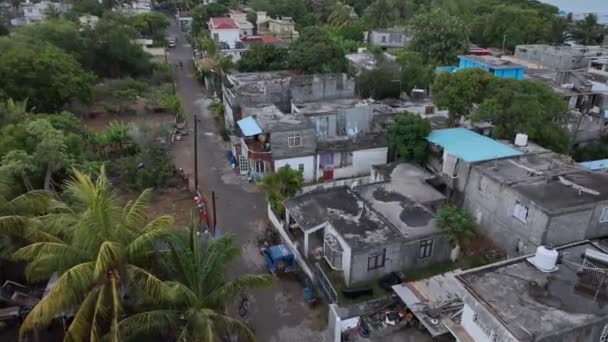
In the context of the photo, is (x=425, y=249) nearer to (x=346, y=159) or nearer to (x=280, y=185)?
(x=280, y=185)

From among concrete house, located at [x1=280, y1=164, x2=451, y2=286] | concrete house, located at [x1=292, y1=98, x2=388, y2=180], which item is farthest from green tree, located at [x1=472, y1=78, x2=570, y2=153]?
concrete house, located at [x1=280, y1=164, x2=451, y2=286]

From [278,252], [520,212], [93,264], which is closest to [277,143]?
[278,252]

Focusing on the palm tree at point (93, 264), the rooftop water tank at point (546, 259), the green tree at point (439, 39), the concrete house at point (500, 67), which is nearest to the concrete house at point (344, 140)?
the rooftop water tank at point (546, 259)

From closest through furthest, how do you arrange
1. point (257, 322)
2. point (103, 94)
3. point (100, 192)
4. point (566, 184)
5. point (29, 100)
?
point (100, 192) < point (257, 322) < point (566, 184) < point (29, 100) < point (103, 94)

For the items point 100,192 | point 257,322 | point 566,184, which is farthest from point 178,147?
point 566,184

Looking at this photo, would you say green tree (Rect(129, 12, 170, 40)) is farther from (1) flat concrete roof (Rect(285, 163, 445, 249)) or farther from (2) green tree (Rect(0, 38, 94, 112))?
(1) flat concrete roof (Rect(285, 163, 445, 249))

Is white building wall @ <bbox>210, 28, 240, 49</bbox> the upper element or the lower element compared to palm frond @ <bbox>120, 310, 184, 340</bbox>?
upper

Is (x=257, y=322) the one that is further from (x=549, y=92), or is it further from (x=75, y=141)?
(x=549, y=92)

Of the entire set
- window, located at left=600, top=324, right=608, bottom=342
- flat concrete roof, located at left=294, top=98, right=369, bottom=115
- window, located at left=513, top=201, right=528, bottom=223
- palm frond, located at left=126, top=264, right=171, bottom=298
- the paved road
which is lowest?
the paved road

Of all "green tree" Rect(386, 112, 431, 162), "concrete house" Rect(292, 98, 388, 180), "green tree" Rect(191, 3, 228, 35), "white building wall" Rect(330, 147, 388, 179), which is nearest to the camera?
"green tree" Rect(386, 112, 431, 162)
